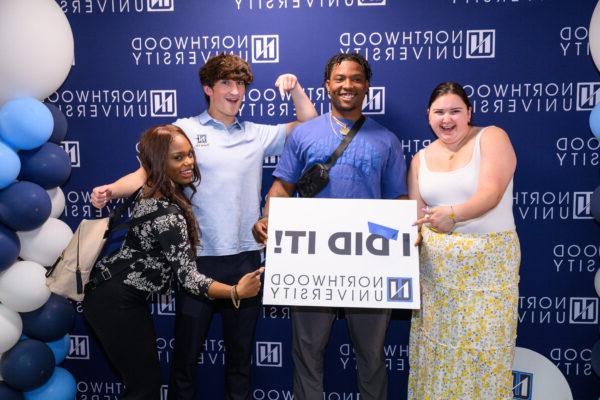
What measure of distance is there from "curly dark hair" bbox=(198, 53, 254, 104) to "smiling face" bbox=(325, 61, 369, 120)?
1.44ft

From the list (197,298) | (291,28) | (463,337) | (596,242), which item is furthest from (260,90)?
(596,242)

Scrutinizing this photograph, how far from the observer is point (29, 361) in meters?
2.82

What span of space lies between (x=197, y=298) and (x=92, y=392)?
1315 millimetres

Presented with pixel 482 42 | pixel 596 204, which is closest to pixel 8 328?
pixel 482 42

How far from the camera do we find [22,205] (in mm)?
2619

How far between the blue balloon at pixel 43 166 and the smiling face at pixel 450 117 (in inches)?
73.1

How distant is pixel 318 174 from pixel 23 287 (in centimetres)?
154

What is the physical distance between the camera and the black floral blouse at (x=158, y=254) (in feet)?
7.46

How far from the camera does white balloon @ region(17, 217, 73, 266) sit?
285 cm

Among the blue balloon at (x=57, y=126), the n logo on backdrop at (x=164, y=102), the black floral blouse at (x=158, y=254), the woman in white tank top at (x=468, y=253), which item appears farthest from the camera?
the n logo on backdrop at (x=164, y=102)

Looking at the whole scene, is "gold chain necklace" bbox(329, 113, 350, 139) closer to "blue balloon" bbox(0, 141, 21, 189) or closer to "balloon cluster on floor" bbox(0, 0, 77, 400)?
"balloon cluster on floor" bbox(0, 0, 77, 400)

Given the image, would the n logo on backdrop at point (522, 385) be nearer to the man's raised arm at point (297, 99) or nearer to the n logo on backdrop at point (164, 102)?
the man's raised arm at point (297, 99)

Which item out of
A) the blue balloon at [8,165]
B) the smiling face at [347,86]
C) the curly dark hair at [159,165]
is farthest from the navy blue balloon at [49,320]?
the smiling face at [347,86]

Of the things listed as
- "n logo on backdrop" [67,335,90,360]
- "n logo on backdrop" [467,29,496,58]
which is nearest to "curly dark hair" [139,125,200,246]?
"n logo on backdrop" [67,335,90,360]
